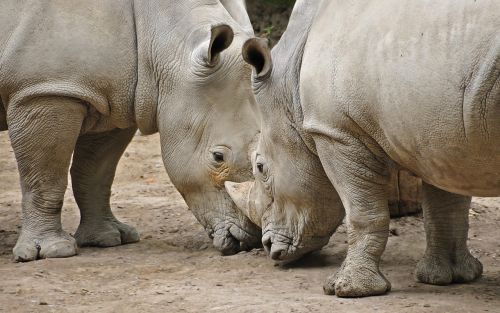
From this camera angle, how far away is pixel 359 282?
6.37 meters

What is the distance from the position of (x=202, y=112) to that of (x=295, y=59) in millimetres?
1482

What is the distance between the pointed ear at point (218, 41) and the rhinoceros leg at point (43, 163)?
0.90 meters

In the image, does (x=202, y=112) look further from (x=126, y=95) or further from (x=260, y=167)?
(x=260, y=167)

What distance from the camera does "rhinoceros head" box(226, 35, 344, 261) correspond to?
6.82m

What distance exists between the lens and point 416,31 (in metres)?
5.71

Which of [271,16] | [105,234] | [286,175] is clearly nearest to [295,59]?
[286,175]

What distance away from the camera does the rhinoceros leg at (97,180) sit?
28.7 ft

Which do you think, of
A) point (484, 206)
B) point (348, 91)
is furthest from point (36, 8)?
point (484, 206)

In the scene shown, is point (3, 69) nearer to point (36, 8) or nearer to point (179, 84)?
point (36, 8)

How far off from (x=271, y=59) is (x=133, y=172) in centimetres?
471

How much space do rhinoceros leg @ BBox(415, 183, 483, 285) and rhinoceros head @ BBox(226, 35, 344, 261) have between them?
0.53 metres

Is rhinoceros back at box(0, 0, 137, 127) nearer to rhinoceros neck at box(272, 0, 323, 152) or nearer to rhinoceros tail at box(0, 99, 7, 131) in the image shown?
rhinoceros tail at box(0, 99, 7, 131)

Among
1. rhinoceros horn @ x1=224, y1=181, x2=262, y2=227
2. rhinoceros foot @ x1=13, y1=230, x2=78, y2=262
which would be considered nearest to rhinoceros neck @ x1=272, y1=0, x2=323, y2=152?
rhinoceros horn @ x1=224, y1=181, x2=262, y2=227

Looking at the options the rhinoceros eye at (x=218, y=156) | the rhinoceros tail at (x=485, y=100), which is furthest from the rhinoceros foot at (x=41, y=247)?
the rhinoceros tail at (x=485, y=100)
